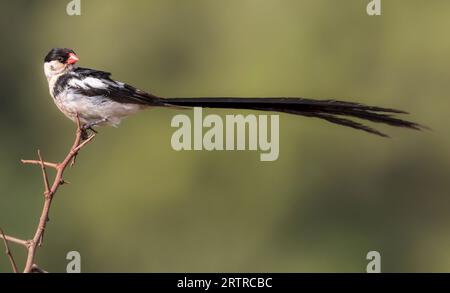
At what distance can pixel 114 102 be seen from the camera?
4.34 metres

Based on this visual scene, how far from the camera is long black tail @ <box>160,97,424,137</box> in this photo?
11.6ft

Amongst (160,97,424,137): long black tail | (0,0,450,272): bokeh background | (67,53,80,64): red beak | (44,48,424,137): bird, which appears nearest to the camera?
(160,97,424,137): long black tail

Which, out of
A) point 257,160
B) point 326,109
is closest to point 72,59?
point 326,109

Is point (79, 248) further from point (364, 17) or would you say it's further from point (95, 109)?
point (95, 109)

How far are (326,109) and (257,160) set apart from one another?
A: 8444mm

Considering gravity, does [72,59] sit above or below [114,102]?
above

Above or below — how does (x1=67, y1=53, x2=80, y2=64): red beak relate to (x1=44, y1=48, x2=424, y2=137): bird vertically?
above

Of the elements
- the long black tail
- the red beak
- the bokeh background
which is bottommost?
the long black tail

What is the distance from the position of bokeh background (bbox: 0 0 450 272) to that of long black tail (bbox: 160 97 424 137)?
7612 mm

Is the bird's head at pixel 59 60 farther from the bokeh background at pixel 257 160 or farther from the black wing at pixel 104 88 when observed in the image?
the bokeh background at pixel 257 160

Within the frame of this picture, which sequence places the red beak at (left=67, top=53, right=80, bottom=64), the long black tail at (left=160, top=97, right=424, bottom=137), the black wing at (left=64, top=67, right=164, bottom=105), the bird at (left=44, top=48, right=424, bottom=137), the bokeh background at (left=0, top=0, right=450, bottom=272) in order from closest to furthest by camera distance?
the long black tail at (left=160, top=97, right=424, bottom=137) → the bird at (left=44, top=48, right=424, bottom=137) → the black wing at (left=64, top=67, right=164, bottom=105) → the red beak at (left=67, top=53, right=80, bottom=64) → the bokeh background at (left=0, top=0, right=450, bottom=272)

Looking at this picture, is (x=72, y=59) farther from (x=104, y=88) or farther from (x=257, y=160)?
(x=257, y=160)

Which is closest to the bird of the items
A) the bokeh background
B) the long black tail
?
the long black tail

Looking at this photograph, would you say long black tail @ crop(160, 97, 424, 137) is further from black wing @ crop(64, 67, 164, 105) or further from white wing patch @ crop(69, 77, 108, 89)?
white wing patch @ crop(69, 77, 108, 89)
